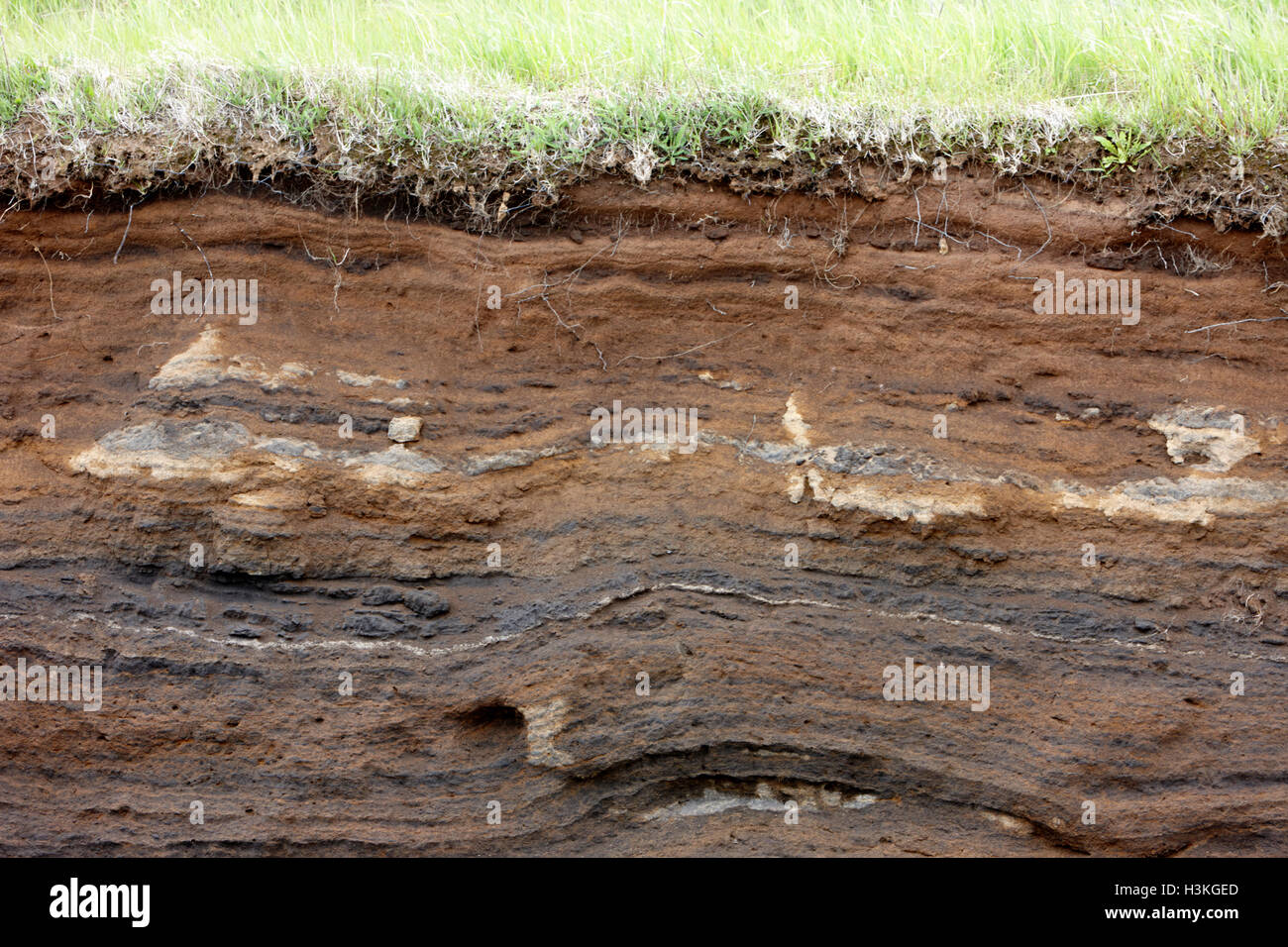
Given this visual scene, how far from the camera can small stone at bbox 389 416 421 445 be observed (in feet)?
13.6

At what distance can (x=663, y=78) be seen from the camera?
4758 mm

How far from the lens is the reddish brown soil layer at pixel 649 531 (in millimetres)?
3746

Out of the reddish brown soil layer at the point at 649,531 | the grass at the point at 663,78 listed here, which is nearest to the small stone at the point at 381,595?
the reddish brown soil layer at the point at 649,531

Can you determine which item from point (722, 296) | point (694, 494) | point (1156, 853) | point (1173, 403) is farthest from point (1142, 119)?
point (1156, 853)

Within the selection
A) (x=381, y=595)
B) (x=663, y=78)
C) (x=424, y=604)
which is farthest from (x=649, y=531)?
(x=663, y=78)

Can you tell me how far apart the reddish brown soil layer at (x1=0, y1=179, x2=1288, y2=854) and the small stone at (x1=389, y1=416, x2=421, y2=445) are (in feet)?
0.22

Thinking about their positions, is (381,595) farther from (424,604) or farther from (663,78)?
(663,78)

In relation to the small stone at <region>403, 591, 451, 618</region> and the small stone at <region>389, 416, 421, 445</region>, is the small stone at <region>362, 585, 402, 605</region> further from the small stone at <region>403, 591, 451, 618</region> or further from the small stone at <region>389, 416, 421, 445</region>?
the small stone at <region>389, 416, 421, 445</region>

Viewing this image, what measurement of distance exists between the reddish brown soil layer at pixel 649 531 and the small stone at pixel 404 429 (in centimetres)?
7

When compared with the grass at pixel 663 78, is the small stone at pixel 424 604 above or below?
below

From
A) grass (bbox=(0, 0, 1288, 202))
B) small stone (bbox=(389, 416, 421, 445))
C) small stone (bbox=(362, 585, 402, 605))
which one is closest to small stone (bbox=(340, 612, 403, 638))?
small stone (bbox=(362, 585, 402, 605))

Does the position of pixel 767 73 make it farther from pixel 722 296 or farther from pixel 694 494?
pixel 694 494

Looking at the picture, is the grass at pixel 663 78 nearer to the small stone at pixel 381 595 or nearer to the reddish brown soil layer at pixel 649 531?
the reddish brown soil layer at pixel 649 531

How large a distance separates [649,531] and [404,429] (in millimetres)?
1200
